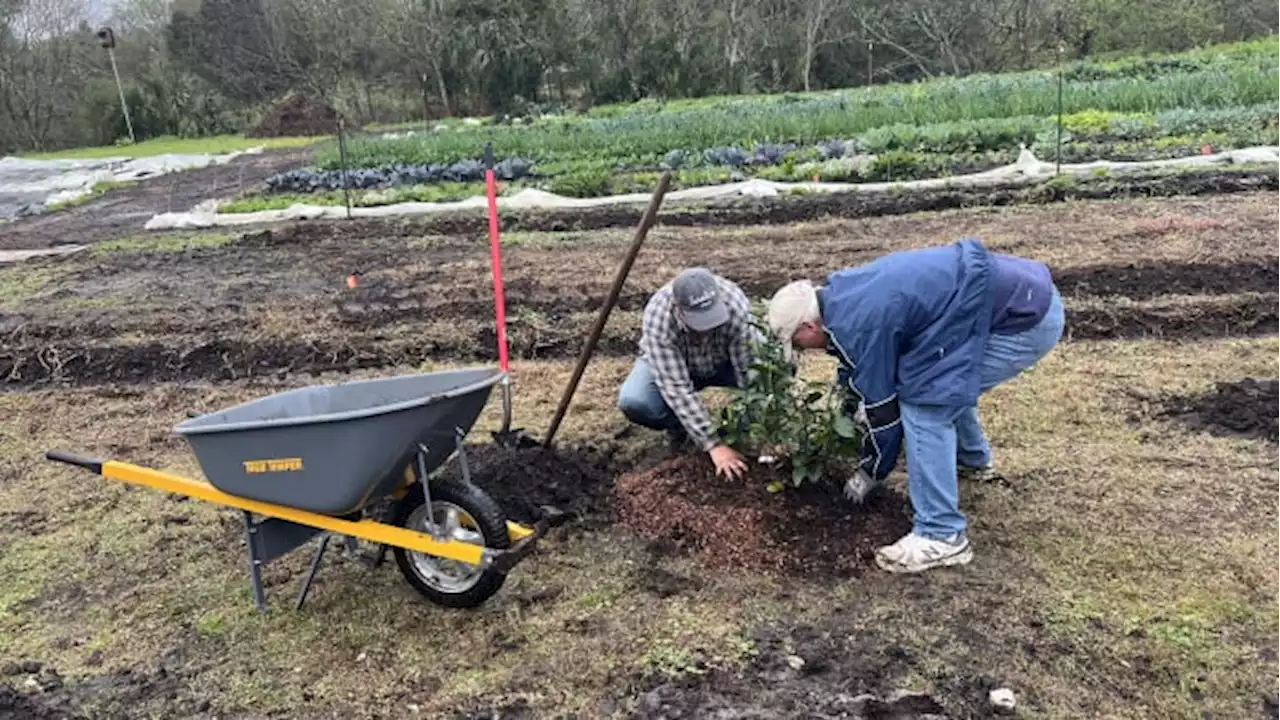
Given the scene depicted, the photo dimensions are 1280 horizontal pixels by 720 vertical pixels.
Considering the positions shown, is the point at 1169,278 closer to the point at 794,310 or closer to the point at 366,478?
the point at 794,310

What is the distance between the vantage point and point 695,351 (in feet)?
14.2

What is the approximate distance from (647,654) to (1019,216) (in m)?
7.81

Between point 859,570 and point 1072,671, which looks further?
point 859,570

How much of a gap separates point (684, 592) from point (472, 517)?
2.52 ft

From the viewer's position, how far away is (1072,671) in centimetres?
306

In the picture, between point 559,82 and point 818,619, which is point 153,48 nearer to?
point 559,82

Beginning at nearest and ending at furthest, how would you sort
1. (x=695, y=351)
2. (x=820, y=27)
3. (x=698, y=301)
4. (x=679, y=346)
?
(x=698, y=301), (x=679, y=346), (x=695, y=351), (x=820, y=27)

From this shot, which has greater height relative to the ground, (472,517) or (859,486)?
(472,517)

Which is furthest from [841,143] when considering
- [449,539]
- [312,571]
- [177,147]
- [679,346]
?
[177,147]

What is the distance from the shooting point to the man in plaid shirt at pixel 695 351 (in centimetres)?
381

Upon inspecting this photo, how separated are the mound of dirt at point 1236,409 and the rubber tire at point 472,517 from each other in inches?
130

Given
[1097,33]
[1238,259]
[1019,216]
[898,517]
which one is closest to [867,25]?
[1097,33]

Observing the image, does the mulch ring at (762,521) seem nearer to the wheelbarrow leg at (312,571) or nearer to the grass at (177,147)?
the wheelbarrow leg at (312,571)

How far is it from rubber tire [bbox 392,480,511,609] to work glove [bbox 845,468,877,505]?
1.34 metres
